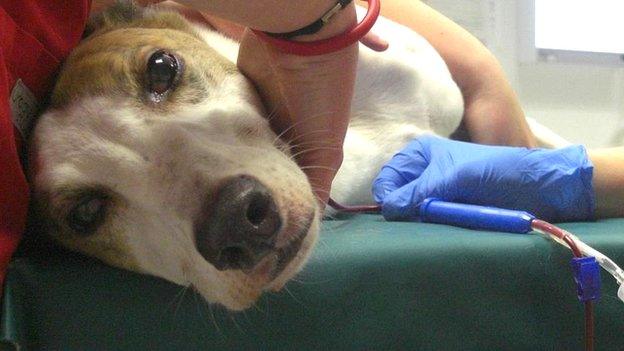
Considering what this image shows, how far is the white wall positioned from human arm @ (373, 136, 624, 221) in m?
1.37

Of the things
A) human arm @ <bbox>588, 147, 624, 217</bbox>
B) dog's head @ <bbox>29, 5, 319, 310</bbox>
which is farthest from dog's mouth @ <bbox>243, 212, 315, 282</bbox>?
human arm @ <bbox>588, 147, 624, 217</bbox>

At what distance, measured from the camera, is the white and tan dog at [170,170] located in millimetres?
624

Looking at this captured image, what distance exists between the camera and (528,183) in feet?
2.81

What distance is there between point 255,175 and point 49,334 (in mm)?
236

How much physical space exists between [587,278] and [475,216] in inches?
6.3

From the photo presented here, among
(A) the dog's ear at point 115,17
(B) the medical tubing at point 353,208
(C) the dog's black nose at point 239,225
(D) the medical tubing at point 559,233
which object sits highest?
(A) the dog's ear at point 115,17

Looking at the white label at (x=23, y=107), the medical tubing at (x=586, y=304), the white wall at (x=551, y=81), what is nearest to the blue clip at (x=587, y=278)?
the medical tubing at (x=586, y=304)

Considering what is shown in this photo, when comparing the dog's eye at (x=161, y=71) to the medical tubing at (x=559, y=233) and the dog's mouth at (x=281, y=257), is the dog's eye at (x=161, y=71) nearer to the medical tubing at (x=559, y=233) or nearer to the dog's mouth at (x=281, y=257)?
the dog's mouth at (x=281, y=257)

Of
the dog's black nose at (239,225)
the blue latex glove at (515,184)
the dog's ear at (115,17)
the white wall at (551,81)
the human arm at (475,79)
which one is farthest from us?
the white wall at (551,81)

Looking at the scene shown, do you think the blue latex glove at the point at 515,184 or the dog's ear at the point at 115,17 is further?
the dog's ear at the point at 115,17

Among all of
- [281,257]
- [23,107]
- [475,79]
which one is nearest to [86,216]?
[23,107]

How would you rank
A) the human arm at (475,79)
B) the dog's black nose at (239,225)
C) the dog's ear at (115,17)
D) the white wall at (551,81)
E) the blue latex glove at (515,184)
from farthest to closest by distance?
the white wall at (551,81) → the human arm at (475,79) → the dog's ear at (115,17) → the blue latex glove at (515,184) → the dog's black nose at (239,225)

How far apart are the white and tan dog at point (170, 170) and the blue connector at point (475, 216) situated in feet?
0.66

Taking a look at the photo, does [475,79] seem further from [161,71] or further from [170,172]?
[170,172]
